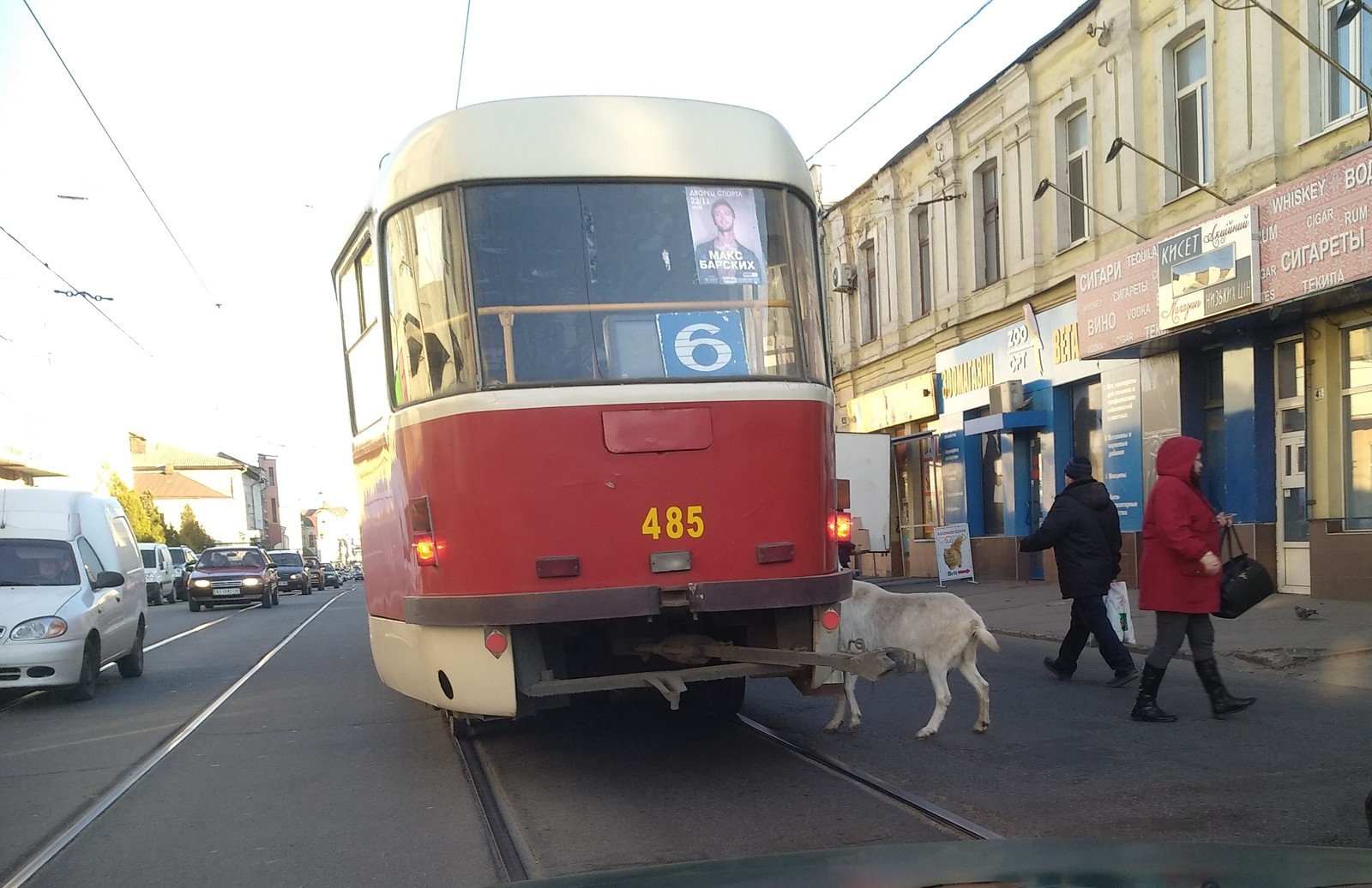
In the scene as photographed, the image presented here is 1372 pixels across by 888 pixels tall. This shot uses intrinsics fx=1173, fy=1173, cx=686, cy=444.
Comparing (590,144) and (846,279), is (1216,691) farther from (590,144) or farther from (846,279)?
(846,279)

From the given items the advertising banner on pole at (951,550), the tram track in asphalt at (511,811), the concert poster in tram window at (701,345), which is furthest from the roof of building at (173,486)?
the concert poster in tram window at (701,345)

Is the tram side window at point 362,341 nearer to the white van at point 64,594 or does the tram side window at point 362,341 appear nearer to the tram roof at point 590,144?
the tram roof at point 590,144

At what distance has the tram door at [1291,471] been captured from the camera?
13836 millimetres

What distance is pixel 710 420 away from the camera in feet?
19.5

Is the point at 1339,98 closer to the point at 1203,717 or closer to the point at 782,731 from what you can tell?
the point at 1203,717

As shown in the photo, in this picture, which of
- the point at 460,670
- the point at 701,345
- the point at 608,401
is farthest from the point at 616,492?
the point at 460,670

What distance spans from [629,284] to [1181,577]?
4113 millimetres

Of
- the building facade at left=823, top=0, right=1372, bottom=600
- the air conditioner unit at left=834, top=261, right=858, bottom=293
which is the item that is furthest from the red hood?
the air conditioner unit at left=834, top=261, right=858, bottom=293

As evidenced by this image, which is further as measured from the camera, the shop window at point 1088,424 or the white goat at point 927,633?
the shop window at point 1088,424

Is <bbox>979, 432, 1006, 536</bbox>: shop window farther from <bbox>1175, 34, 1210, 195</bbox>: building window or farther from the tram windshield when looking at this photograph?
the tram windshield

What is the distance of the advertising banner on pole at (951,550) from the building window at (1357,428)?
26.2 ft

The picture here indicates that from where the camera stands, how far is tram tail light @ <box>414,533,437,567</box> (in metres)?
5.91

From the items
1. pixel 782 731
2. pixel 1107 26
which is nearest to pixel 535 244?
pixel 782 731

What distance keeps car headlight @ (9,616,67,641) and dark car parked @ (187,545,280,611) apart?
60.5 feet
